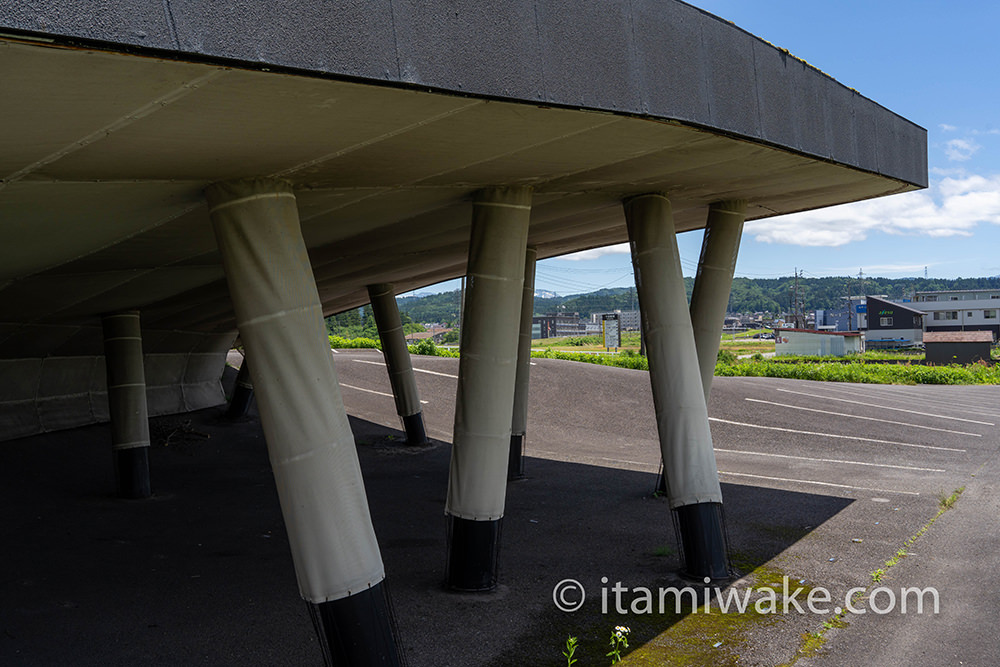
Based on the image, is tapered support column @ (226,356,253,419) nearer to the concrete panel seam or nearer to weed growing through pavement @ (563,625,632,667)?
the concrete panel seam

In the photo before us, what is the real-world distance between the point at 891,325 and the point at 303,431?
102303mm

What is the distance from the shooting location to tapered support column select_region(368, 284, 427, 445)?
22.4 m

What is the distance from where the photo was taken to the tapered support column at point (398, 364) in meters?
22.4

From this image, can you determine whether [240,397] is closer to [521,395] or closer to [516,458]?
[516,458]

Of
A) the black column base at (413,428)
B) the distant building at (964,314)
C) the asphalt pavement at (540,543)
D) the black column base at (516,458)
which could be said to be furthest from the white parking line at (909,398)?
the distant building at (964,314)

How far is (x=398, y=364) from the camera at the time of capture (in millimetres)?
22812

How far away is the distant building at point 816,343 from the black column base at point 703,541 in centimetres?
6177

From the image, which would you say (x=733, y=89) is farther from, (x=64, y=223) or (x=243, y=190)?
(x=64, y=223)

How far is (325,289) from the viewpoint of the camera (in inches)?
795

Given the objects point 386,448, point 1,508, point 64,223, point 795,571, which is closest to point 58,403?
point 1,508

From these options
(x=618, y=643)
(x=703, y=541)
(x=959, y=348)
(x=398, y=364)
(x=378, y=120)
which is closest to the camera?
(x=378, y=120)

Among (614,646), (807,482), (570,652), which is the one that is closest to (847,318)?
(807,482)

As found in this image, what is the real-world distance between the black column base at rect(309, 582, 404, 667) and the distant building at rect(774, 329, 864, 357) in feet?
217

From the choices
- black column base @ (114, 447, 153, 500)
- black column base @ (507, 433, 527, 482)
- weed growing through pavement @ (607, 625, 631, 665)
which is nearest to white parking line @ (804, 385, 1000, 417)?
black column base @ (507, 433, 527, 482)
